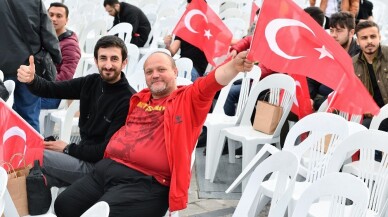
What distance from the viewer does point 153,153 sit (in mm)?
3891

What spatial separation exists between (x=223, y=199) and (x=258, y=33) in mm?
1899

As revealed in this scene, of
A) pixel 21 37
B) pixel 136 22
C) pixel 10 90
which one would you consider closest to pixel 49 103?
pixel 21 37

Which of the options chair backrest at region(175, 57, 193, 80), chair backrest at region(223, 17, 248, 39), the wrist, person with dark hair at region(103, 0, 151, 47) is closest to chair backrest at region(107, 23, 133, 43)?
person with dark hair at region(103, 0, 151, 47)

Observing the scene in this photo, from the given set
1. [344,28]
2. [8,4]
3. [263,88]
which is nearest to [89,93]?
[8,4]

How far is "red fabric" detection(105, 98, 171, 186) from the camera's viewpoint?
12.8 feet

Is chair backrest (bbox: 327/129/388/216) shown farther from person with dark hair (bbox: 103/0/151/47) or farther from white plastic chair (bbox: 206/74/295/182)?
person with dark hair (bbox: 103/0/151/47)

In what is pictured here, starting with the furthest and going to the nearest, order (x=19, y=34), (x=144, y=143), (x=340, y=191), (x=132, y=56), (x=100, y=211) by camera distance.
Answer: (x=132, y=56), (x=19, y=34), (x=144, y=143), (x=340, y=191), (x=100, y=211)

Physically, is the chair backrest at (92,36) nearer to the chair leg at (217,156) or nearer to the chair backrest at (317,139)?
the chair leg at (217,156)

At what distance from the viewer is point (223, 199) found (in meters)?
5.30

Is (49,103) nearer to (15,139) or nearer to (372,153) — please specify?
(15,139)

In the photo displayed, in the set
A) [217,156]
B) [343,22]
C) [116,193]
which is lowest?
[217,156]

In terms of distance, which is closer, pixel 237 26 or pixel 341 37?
pixel 341 37

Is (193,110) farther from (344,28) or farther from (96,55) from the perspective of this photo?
(344,28)

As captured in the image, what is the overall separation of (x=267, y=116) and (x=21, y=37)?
6.52 feet
